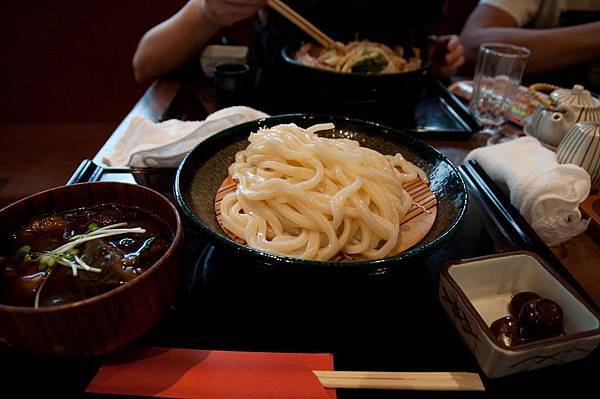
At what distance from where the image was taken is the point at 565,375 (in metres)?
1.02

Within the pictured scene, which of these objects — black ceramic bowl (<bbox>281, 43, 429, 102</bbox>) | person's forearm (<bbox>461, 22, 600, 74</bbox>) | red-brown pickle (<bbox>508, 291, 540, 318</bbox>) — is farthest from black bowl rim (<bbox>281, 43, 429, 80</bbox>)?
red-brown pickle (<bbox>508, 291, 540, 318</bbox>)

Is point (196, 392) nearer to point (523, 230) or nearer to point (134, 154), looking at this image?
point (134, 154)

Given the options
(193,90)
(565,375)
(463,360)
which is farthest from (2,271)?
(193,90)

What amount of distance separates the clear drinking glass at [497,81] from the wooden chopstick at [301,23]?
88cm

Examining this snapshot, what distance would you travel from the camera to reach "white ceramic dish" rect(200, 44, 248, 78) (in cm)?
280

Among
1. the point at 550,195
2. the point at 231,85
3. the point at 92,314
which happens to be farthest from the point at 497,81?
the point at 92,314

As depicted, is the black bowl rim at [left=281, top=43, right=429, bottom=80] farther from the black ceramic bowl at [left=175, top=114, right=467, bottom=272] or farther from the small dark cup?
the black ceramic bowl at [left=175, top=114, right=467, bottom=272]

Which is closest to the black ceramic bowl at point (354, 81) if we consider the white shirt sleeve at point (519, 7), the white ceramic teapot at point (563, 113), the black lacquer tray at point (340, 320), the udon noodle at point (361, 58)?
the udon noodle at point (361, 58)

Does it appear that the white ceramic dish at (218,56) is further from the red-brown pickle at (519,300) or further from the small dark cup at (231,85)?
the red-brown pickle at (519,300)

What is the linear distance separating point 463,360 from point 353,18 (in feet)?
8.65

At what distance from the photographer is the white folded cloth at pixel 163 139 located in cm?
170

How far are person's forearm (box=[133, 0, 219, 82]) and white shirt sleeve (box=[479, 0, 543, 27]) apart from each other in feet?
8.35

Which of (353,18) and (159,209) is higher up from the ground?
(353,18)

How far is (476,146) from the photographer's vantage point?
2211 mm
